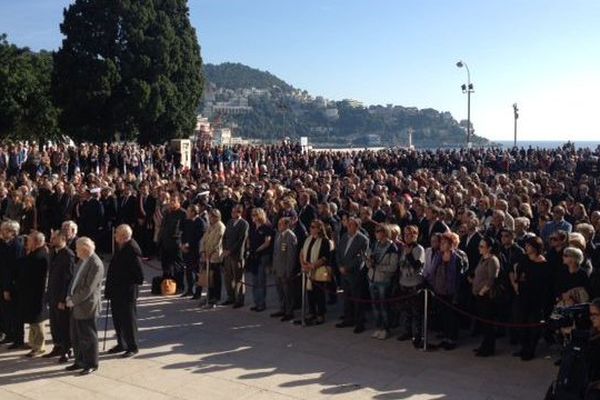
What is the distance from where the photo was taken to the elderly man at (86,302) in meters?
8.57

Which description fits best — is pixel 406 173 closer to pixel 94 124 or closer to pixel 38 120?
pixel 94 124

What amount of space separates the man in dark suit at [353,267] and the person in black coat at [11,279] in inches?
193

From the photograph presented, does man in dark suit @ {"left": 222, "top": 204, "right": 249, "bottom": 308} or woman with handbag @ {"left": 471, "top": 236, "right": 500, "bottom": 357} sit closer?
woman with handbag @ {"left": 471, "top": 236, "right": 500, "bottom": 357}

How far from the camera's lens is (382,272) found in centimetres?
1025

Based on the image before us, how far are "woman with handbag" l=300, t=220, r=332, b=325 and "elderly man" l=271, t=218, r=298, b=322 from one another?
8.5 inches

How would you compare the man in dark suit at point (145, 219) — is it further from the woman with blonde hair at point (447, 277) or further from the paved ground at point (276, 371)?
the woman with blonde hair at point (447, 277)

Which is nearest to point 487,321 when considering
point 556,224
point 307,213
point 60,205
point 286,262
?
point 556,224

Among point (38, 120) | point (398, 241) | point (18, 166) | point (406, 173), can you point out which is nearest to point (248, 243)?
point (398, 241)

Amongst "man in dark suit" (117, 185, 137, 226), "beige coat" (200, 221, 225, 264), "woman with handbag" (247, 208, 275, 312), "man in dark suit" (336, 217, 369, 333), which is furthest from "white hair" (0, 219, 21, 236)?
"man in dark suit" (117, 185, 137, 226)

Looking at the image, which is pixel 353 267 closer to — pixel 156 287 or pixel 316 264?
pixel 316 264

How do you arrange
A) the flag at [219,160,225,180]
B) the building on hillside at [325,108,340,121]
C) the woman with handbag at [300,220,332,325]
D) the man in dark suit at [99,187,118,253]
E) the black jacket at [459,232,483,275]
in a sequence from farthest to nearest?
the building on hillside at [325,108,340,121] → the flag at [219,160,225,180] → the man in dark suit at [99,187,118,253] → the woman with handbag at [300,220,332,325] → the black jacket at [459,232,483,275]

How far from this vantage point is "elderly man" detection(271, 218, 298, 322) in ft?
36.9

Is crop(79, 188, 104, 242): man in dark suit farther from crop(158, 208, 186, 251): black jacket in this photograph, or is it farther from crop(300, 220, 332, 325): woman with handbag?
crop(300, 220, 332, 325): woman with handbag

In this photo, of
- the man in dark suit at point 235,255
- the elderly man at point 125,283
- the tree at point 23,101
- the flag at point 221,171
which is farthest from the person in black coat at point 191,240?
the tree at point 23,101
